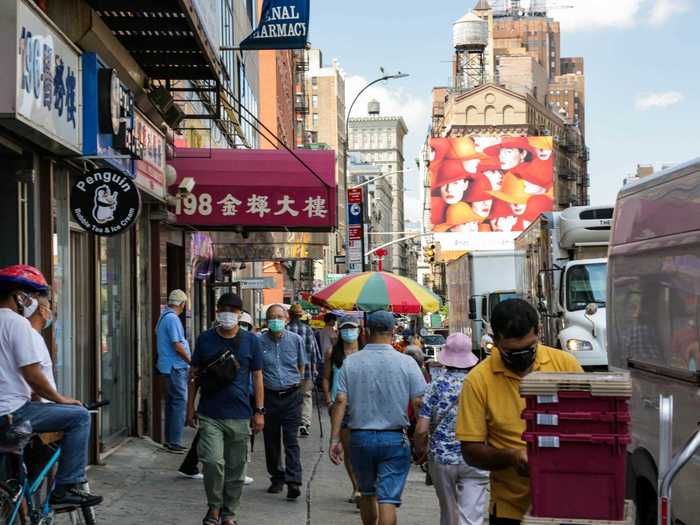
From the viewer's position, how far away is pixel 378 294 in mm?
15805

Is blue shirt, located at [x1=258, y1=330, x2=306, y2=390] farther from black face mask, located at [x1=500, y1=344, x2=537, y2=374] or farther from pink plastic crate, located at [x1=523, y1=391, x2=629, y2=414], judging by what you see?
pink plastic crate, located at [x1=523, y1=391, x2=629, y2=414]

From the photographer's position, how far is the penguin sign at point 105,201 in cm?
1091

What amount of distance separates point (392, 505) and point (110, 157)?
5.13 m

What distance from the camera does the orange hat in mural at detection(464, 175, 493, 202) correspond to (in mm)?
104562

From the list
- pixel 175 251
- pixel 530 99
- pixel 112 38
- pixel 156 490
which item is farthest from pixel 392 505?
pixel 530 99

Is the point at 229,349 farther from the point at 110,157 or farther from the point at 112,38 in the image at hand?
the point at 112,38

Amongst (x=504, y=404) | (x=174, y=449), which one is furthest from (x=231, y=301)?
(x=174, y=449)

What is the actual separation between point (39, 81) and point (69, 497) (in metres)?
3.29

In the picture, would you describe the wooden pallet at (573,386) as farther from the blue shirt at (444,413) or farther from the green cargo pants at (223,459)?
the green cargo pants at (223,459)

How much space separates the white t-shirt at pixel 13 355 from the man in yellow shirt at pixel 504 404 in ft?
9.21

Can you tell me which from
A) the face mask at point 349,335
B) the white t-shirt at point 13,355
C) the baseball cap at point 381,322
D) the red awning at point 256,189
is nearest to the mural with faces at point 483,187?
the red awning at point 256,189

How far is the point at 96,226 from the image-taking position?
1099cm

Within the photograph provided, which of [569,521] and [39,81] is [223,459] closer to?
[39,81]

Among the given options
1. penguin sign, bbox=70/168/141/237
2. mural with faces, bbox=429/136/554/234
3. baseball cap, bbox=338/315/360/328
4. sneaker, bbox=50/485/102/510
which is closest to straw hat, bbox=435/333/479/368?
sneaker, bbox=50/485/102/510
